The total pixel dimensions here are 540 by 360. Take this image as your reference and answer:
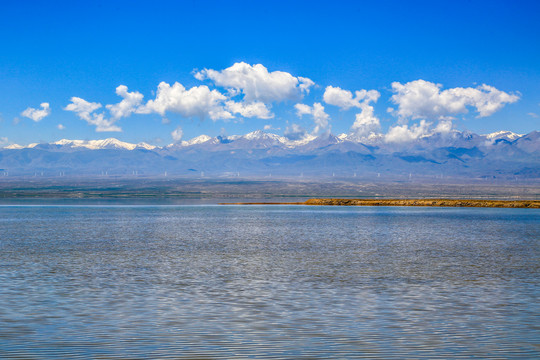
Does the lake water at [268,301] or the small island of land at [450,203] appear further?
the small island of land at [450,203]

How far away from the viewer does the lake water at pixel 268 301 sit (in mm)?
15047

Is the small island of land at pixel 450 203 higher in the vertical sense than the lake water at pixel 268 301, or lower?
higher

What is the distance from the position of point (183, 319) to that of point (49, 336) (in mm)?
3897

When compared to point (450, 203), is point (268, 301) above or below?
below

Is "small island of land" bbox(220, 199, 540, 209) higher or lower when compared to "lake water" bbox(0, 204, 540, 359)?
higher

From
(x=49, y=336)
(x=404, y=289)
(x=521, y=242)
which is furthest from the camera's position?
(x=521, y=242)

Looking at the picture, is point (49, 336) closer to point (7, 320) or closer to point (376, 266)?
point (7, 320)

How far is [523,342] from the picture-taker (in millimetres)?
15430

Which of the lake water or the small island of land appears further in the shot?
the small island of land

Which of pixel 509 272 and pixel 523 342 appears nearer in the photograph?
pixel 523 342

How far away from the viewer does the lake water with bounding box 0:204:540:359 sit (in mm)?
15047

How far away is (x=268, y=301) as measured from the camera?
21.1 m

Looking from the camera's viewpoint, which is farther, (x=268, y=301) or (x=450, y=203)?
(x=450, y=203)

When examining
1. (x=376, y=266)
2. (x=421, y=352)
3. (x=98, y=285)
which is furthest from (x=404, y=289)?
(x=98, y=285)
